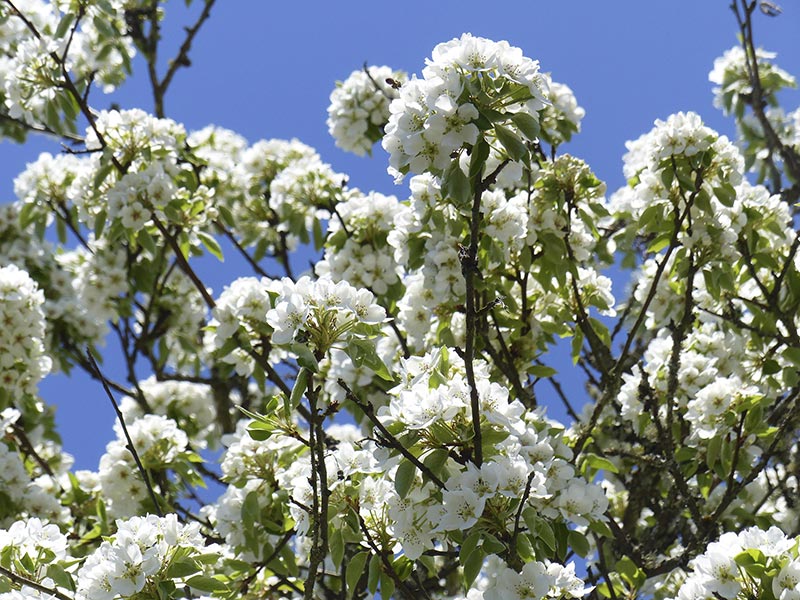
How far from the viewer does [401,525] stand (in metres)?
2.62

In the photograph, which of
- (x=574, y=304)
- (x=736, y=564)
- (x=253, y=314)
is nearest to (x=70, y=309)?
(x=253, y=314)

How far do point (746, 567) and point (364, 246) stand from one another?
237cm

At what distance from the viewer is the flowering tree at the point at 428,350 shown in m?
2.50

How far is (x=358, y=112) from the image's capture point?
5500mm

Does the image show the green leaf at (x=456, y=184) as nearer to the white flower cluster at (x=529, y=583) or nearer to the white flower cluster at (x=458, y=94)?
the white flower cluster at (x=458, y=94)

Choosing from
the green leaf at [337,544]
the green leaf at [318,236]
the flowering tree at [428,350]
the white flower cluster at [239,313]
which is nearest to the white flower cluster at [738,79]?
the flowering tree at [428,350]

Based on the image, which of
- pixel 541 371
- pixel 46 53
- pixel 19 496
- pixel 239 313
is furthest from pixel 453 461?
pixel 46 53

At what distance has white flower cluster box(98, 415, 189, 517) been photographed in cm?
404

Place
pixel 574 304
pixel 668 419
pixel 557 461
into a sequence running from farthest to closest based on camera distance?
pixel 574 304 → pixel 668 419 → pixel 557 461

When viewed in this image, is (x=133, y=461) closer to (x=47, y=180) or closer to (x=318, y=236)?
(x=318, y=236)

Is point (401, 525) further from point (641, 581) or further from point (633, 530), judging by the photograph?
point (633, 530)

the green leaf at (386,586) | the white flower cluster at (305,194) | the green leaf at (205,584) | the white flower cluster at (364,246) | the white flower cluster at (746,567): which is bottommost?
the white flower cluster at (746,567)

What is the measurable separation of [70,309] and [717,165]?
413cm

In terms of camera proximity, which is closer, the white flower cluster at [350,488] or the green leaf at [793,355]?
the white flower cluster at [350,488]
